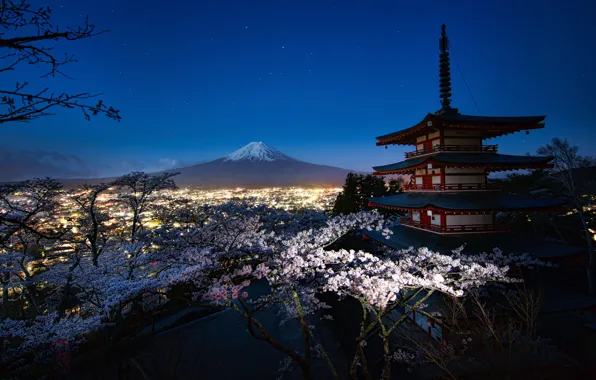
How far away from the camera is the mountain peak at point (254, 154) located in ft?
316

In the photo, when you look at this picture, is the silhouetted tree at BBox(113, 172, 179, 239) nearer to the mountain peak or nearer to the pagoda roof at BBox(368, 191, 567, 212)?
the pagoda roof at BBox(368, 191, 567, 212)

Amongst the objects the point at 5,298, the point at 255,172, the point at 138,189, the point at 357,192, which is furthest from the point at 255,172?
the point at 5,298

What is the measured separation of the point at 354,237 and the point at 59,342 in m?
19.1

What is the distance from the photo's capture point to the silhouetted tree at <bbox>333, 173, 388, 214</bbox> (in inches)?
1046

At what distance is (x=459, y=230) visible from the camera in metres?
10.6

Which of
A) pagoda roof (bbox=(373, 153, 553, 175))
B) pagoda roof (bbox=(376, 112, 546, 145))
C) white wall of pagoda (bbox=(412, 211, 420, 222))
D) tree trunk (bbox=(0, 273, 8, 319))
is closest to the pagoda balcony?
white wall of pagoda (bbox=(412, 211, 420, 222))

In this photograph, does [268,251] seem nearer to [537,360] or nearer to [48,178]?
[537,360]

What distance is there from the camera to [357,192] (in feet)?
89.5

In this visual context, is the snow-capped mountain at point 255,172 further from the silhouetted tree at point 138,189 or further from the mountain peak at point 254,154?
the silhouetted tree at point 138,189

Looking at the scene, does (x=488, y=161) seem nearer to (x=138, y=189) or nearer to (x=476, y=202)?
(x=476, y=202)

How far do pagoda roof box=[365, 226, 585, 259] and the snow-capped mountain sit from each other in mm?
68909

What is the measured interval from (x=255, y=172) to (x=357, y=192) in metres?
69.6

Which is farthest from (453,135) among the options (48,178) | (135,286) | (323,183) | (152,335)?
(323,183)

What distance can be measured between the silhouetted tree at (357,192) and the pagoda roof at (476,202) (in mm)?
14327
